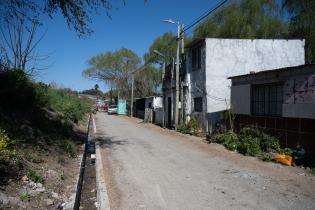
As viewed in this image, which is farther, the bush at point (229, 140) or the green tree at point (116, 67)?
the green tree at point (116, 67)

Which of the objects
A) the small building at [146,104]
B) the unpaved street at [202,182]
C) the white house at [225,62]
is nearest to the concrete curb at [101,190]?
the unpaved street at [202,182]

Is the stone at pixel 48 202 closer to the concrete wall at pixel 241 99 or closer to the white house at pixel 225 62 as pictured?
the concrete wall at pixel 241 99

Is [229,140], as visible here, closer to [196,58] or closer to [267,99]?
[267,99]

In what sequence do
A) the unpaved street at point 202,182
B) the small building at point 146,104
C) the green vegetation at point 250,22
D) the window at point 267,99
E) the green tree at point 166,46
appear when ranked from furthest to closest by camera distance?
the green tree at point 166,46
the small building at point 146,104
the green vegetation at point 250,22
the window at point 267,99
the unpaved street at point 202,182

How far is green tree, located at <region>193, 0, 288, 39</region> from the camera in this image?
96.1ft

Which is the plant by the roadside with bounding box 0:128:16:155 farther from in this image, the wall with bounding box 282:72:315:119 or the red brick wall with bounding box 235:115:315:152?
the wall with bounding box 282:72:315:119

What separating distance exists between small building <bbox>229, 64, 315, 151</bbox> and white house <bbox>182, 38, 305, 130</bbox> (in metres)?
4.09

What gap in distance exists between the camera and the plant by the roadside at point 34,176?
725 cm

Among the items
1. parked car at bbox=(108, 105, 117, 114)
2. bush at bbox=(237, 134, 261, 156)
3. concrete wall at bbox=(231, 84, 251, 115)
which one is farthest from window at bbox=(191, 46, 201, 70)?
parked car at bbox=(108, 105, 117, 114)

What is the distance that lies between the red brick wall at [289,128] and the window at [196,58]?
26.7 feet

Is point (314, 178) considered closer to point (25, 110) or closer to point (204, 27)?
point (25, 110)

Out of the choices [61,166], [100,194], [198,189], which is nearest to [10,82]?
[61,166]

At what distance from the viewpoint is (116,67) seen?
6556cm

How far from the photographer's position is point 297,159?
37.3 ft
